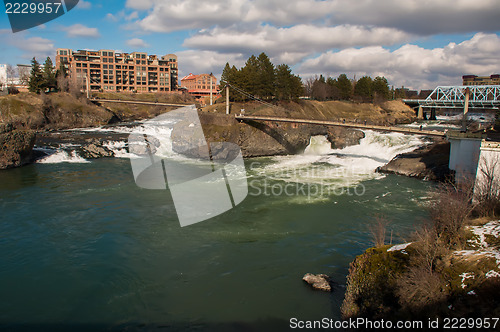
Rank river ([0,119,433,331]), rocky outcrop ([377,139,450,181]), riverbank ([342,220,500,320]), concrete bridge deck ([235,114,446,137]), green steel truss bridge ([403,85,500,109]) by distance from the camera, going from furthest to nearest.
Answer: green steel truss bridge ([403,85,500,109]) → concrete bridge deck ([235,114,446,137]) → rocky outcrop ([377,139,450,181]) → river ([0,119,433,331]) → riverbank ([342,220,500,320])

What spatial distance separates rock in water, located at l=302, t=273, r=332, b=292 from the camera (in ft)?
36.6

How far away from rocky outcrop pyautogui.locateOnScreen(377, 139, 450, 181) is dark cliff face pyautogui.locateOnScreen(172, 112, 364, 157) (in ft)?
35.5

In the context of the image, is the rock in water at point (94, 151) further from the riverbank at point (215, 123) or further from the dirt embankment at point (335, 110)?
the dirt embankment at point (335, 110)

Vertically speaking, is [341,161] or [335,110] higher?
[335,110]

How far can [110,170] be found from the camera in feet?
92.6

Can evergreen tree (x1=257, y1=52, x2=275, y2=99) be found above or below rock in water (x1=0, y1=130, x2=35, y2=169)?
above

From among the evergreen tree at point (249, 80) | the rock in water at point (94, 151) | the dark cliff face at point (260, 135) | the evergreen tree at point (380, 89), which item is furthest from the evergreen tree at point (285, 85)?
→ the evergreen tree at point (380, 89)

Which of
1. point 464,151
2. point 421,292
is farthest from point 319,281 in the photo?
point 464,151

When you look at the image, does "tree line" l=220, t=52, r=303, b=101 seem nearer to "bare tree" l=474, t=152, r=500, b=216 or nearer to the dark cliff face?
the dark cliff face

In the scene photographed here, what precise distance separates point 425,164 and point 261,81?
32279 mm

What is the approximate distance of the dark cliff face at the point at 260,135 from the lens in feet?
121

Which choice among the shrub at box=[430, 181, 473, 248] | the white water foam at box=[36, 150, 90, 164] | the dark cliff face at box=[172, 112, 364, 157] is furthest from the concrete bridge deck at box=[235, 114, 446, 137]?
the shrub at box=[430, 181, 473, 248]

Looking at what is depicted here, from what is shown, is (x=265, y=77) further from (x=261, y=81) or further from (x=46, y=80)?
(x=46, y=80)

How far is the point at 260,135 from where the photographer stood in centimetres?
3850
